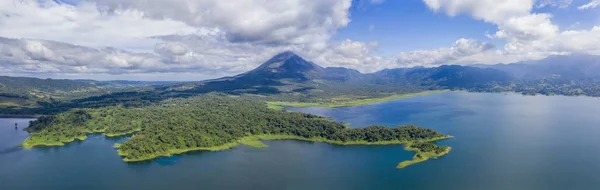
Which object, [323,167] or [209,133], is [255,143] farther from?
[323,167]

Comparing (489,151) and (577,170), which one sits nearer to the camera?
(577,170)

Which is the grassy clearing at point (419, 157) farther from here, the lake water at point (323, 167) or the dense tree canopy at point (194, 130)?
the dense tree canopy at point (194, 130)

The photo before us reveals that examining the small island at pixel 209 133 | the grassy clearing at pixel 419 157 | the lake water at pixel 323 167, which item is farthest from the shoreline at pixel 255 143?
the lake water at pixel 323 167

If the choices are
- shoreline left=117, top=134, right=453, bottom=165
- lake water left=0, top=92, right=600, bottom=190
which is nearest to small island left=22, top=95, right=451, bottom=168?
shoreline left=117, top=134, right=453, bottom=165

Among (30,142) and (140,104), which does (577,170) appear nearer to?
(30,142)

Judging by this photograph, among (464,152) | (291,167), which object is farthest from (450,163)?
(291,167)

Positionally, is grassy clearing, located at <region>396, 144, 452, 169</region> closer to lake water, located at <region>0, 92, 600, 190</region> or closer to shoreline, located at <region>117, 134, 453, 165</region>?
shoreline, located at <region>117, 134, 453, 165</region>

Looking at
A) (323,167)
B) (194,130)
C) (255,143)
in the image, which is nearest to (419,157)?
(323,167)
